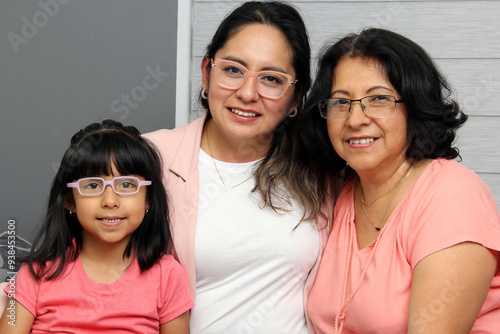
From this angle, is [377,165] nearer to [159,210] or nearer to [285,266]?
[285,266]

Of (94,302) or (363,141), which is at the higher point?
(363,141)

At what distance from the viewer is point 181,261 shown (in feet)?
5.51

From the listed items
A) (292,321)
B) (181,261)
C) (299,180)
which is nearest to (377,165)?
(299,180)

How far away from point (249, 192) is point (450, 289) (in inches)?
27.2

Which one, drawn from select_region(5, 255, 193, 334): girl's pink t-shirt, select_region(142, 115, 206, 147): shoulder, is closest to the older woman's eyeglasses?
select_region(142, 115, 206, 147): shoulder

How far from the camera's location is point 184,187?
5.68 feet

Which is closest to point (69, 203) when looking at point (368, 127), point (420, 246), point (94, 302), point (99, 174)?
point (99, 174)

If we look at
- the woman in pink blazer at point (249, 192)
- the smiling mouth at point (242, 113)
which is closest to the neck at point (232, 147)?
the woman in pink blazer at point (249, 192)

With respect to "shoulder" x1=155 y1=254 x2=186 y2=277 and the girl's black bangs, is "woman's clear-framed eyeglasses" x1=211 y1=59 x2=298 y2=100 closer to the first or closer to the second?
the girl's black bangs

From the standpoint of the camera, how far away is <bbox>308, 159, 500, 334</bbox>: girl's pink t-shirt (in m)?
1.35

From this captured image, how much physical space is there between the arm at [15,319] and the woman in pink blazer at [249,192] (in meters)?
0.46

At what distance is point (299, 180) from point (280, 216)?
0.15 metres

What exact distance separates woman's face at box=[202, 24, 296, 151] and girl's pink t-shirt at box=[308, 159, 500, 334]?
503 mm

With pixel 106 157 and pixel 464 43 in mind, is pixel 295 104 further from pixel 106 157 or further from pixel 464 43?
pixel 464 43
